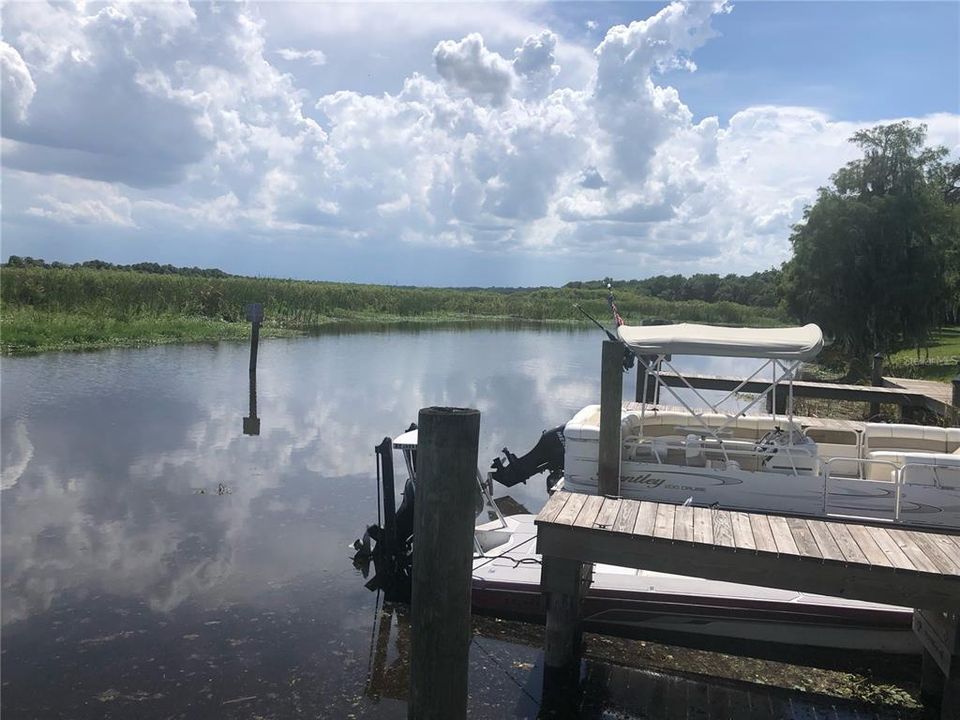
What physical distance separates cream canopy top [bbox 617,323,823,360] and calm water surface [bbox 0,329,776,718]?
381 centimetres

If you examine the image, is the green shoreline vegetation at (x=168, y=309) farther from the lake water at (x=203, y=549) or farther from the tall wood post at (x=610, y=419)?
the tall wood post at (x=610, y=419)

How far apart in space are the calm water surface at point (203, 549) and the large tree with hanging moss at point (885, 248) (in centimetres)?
1107

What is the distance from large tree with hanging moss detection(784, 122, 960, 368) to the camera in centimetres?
2586

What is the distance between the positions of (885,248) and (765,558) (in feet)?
78.4

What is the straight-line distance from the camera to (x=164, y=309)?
4022cm

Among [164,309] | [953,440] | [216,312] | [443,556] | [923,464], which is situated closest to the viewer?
[443,556]

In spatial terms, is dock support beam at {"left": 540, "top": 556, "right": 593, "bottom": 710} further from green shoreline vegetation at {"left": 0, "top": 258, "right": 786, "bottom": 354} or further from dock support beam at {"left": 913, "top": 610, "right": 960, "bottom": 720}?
green shoreline vegetation at {"left": 0, "top": 258, "right": 786, "bottom": 354}

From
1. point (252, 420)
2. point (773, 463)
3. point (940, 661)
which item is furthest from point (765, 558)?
point (252, 420)

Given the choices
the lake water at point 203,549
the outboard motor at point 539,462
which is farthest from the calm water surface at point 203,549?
the outboard motor at point 539,462

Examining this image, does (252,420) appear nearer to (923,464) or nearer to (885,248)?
(923,464)

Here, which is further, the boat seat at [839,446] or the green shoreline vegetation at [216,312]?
the green shoreline vegetation at [216,312]

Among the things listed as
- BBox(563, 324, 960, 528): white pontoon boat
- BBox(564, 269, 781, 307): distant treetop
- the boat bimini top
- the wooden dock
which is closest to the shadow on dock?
the wooden dock

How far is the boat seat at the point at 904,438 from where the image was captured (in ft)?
32.3

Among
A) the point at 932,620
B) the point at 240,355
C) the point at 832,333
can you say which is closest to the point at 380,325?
the point at 240,355
